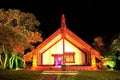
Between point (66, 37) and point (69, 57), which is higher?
point (66, 37)

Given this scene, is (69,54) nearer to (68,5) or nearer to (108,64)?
(108,64)

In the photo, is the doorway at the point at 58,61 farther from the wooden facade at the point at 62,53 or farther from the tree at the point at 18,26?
the tree at the point at 18,26

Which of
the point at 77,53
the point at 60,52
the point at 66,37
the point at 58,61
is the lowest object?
the point at 58,61

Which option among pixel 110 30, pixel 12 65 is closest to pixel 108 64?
pixel 12 65

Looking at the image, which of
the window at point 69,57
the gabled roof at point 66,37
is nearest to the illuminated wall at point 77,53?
the window at point 69,57

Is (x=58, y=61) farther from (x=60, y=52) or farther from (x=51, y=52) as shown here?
(x=51, y=52)

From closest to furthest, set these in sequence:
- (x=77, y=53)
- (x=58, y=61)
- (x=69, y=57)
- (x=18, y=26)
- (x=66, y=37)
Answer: (x=18, y=26) → (x=66, y=37) → (x=77, y=53) → (x=69, y=57) → (x=58, y=61)

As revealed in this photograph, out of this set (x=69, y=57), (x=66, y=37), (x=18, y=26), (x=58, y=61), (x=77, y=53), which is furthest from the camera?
(x=58, y=61)

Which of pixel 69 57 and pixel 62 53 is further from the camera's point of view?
pixel 69 57

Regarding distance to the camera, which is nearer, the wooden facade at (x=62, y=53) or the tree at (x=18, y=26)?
the tree at (x=18, y=26)

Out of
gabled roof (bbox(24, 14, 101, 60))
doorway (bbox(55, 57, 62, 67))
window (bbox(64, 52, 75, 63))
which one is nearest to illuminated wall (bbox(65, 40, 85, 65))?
window (bbox(64, 52, 75, 63))

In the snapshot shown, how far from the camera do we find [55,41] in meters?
33.7

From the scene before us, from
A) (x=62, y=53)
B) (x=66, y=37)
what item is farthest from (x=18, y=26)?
(x=62, y=53)

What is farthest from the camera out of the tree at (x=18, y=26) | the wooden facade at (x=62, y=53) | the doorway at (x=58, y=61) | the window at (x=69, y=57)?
the doorway at (x=58, y=61)
